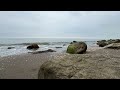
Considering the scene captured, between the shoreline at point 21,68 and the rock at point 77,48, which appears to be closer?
the shoreline at point 21,68

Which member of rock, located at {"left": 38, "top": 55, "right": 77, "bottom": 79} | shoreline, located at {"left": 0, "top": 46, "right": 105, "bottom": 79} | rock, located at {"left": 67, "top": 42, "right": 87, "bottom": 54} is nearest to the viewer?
rock, located at {"left": 38, "top": 55, "right": 77, "bottom": 79}

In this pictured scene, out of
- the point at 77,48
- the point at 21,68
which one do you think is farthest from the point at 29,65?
the point at 77,48

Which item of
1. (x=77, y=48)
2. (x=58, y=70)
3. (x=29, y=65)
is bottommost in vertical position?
(x=29, y=65)

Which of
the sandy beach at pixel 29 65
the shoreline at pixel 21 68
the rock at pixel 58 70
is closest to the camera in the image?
the rock at pixel 58 70

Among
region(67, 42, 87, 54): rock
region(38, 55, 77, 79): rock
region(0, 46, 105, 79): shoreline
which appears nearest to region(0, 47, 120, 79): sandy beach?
region(0, 46, 105, 79): shoreline

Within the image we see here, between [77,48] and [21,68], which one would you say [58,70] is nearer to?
[21,68]

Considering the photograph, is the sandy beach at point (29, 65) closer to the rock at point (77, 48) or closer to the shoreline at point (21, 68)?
the shoreline at point (21, 68)

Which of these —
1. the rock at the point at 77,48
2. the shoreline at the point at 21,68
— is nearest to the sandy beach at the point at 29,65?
the shoreline at the point at 21,68

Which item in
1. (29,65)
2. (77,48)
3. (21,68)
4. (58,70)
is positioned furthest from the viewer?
(77,48)

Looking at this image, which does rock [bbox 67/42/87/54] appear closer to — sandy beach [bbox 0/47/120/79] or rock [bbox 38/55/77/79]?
sandy beach [bbox 0/47/120/79]
